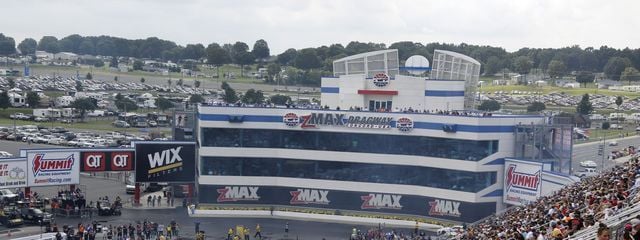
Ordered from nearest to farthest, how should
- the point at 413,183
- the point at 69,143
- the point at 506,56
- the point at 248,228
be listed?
the point at 248,228
the point at 413,183
the point at 69,143
the point at 506,56

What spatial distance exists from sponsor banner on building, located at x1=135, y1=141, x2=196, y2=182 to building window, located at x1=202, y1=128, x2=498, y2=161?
171cm

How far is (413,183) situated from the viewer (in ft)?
189

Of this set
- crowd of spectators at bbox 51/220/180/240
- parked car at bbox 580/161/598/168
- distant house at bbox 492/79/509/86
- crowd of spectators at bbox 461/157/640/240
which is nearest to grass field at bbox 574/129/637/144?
parked car at bbox 580/161/598/168

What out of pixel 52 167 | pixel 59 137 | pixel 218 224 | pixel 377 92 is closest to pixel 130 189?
pixel 52 167

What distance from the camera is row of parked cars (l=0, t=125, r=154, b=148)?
8999cm

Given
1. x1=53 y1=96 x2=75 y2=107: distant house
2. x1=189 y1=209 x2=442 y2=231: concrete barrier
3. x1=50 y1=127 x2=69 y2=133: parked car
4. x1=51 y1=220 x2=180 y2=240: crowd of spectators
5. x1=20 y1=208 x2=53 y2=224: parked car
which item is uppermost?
x1=53 y1=96 x2=75 y2=107: distant house

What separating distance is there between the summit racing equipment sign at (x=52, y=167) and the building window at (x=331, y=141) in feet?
30.5

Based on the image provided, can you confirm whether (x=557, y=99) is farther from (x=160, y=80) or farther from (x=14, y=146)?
(x=14, y=146)

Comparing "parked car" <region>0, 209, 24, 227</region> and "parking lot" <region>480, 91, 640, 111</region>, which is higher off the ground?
"parking lot" <region>480, 91, 640, 111</region>

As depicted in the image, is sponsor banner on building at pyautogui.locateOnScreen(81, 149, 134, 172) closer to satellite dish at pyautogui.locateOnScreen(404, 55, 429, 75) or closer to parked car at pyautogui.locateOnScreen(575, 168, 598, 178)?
satellite dish at pyautogui.locateOnScreen(404, 55, 429, 75)

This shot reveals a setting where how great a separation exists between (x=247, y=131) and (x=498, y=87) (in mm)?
114919

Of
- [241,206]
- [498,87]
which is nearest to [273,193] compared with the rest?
[241,206]

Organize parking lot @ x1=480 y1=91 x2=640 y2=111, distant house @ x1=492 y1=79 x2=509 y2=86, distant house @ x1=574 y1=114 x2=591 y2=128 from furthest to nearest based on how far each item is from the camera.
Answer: distant house @ x1=492 y1=79 x2=509 y2=86
parking lot @ x1=480 y1=91 x2=640 y2=111
distant house @ x1=574 y1=114 x2=591 y2=128

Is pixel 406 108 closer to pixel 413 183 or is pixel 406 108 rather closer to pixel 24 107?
pixel 413 183
